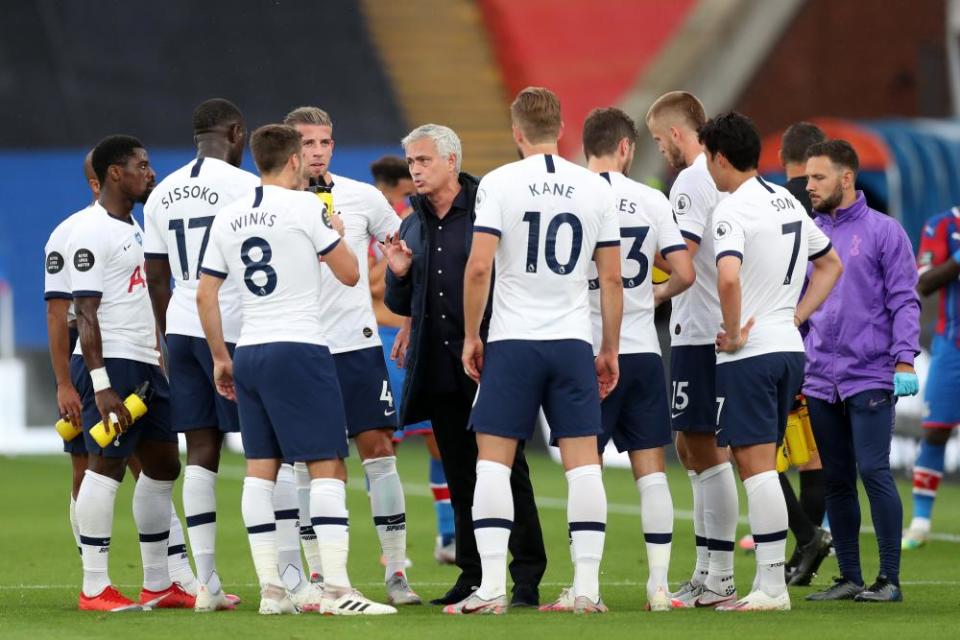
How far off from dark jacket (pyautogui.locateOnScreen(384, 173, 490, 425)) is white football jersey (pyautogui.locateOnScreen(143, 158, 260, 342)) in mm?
776

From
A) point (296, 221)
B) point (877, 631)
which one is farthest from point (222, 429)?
point (877, 631)

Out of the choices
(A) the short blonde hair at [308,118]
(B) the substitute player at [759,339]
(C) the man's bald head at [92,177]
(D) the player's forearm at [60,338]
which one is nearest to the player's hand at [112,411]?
(D) the player's forearm at [60,338]

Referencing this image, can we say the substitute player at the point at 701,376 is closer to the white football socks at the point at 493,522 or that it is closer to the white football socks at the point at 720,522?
the white football socks at the point at 720,522

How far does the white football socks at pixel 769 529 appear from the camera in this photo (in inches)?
293

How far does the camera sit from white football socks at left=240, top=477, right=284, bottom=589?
7.33m

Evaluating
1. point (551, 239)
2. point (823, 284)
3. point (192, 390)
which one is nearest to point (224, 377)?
point (192, 390)

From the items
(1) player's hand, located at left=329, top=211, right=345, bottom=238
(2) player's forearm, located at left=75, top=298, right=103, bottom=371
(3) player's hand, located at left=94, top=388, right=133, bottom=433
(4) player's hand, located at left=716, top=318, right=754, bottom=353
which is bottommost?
(3) player's hand, located at left=94, top=388, right=133, bottom=433

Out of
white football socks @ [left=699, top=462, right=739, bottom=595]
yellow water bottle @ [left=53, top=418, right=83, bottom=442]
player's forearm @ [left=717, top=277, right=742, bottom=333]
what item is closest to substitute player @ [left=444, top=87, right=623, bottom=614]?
player's forearm @ [left=717, top=277, right=742, bottom=333]

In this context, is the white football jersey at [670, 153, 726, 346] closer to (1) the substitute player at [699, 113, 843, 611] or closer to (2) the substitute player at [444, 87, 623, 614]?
(1) the substitute player at [699, 113, 843, 611]

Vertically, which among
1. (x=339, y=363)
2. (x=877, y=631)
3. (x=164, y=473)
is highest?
(x=339, y=363)

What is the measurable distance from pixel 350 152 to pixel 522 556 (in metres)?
16.2

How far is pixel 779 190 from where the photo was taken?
25.0 feet

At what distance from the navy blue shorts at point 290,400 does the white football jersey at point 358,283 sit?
2.36ft

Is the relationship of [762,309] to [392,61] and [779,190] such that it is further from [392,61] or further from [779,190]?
[392,61]
